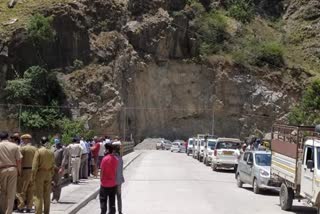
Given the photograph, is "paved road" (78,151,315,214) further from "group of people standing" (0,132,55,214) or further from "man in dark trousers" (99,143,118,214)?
"man in dark trousers" (99,143,118,214)

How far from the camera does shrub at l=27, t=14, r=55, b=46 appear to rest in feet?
209

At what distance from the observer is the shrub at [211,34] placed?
78.4 meters

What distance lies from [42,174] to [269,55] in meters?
69.0

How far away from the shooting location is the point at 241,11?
86875 millimetres

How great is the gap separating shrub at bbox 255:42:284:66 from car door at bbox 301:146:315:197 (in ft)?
210

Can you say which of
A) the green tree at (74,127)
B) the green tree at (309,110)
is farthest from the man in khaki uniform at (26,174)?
the green tree at (309,110)

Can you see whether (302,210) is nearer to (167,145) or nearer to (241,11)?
(167,145)

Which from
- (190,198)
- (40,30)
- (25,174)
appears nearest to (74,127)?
(40,30)

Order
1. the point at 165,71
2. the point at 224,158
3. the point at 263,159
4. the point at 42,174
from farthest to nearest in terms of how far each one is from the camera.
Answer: the point at 165,71 → the point at 224,158 → the point at 263,159 → the point at 42,174

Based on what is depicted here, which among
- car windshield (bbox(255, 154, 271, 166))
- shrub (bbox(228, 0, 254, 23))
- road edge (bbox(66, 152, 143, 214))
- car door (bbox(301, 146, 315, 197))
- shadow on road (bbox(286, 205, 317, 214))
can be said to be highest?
shrub (bbox(228, 0, 254, 23))

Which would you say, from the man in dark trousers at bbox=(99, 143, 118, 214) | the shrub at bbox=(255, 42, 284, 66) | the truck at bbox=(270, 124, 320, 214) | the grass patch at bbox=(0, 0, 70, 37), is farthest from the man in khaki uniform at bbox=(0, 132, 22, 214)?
the shrub at bbox=(255, 42, 284, 66)

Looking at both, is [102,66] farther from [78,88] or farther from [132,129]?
[132,129]

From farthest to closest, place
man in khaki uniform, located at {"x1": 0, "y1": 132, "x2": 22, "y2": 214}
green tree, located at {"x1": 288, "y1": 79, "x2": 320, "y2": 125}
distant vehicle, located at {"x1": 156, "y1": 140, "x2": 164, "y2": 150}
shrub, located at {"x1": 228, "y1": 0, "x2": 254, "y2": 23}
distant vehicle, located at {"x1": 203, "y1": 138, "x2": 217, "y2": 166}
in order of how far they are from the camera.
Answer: shrub, located at {"x1": 228, "y1": 0, "x2": 254, "y2": 23}, distant vehicle, located at {"x1": 156, "y1": 140, "x2": 164, "y2": 150}, green tree, located at {"x1": 288, "y1": 79, "x2": 320, "y2": 125}, distant vehicle, located at {"x1": 203, "y1": 138, "x2": 217, "y2": 166}, man in khaki uniform, located at {"x1": 0, "y1": 132, "x2": 22, "y2": 214}

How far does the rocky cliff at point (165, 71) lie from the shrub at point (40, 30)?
229cm
